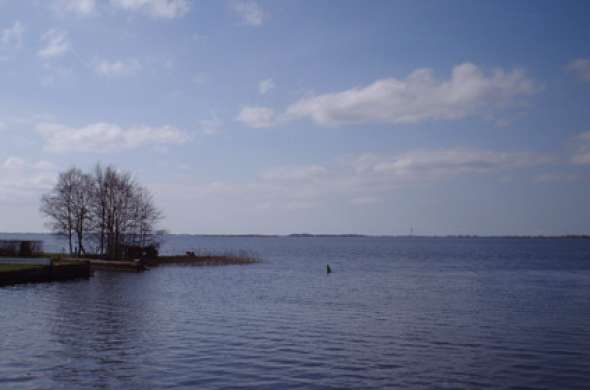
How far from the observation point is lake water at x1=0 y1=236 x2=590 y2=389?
17.7 metres

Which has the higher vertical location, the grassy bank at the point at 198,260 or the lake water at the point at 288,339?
the grassy bank at the point at 198,260

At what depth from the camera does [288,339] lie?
23984mm

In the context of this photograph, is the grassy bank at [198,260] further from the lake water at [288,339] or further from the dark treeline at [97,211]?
the lake water at [288,339]

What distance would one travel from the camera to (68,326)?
2609 centimetres

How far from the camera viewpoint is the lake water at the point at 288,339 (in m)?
17.7

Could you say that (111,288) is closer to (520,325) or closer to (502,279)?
(520,325)

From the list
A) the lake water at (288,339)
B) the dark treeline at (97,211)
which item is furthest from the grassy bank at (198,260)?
the lake water at (288,339)

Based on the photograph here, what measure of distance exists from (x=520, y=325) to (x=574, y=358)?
759 centimetres

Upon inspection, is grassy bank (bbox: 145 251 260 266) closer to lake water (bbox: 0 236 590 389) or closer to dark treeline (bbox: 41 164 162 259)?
dark treeline (bbox: 41 164 162 259)

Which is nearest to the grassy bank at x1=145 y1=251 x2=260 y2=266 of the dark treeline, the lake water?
the dark treeline

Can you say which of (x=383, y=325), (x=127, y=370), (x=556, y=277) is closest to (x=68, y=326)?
(x=127, y=370)

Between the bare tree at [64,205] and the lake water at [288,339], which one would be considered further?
the bare tree at [64,205]

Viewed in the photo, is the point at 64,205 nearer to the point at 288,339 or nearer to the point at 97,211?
the point at 97,211

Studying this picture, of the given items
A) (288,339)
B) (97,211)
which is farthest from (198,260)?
(288,339)
